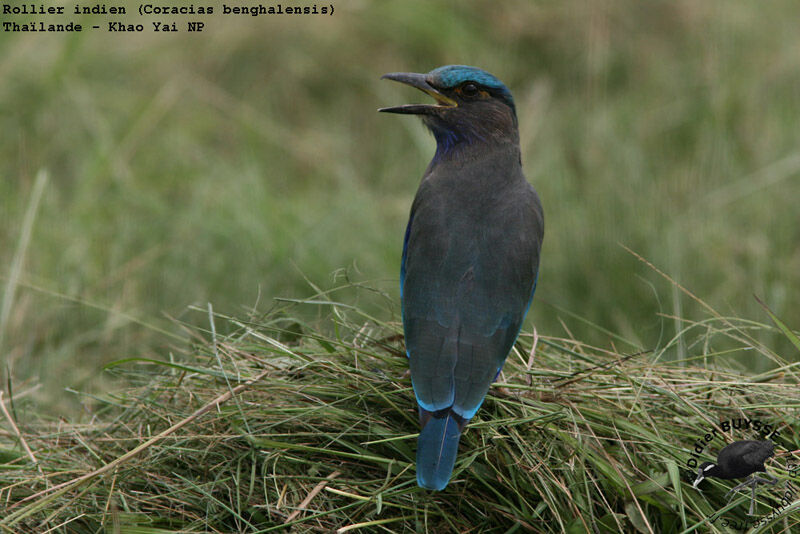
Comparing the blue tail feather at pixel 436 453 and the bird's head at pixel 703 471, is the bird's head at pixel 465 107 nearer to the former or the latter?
the blue tail feather at pixel 436 453

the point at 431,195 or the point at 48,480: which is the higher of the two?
the point at 431,195

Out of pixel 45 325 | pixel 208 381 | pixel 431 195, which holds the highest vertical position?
pixel 431 195

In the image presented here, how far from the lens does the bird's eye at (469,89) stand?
3.80 m

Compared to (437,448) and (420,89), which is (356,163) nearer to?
(420,89)

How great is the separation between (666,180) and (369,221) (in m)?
1.68

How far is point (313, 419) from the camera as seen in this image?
3.06 m

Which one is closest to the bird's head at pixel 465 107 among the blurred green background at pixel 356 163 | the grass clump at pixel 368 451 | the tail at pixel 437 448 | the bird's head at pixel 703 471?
the blurred green background at pixel 356 163

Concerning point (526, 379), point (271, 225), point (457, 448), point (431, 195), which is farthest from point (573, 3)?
point (457, 448)

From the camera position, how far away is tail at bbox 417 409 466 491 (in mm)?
2738

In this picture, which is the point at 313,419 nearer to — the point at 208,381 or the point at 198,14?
the point at 208,381

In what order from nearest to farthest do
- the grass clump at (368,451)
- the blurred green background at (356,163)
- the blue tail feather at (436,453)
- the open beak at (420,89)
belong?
the blue tail feather at (436,453) < the grass clump at (368,451) < the open beak at (420,89) < the blurred green background at (356,163)

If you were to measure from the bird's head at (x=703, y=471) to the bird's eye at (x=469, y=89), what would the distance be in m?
1.56

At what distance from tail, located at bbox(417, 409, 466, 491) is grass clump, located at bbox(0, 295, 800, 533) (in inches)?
3.3

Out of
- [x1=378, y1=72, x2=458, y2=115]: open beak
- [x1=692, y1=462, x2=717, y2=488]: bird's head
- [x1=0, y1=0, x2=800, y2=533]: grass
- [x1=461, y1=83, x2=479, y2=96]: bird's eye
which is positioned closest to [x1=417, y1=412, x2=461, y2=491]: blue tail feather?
[x1=0, y1=0, x2=800, y2=533]: grass
